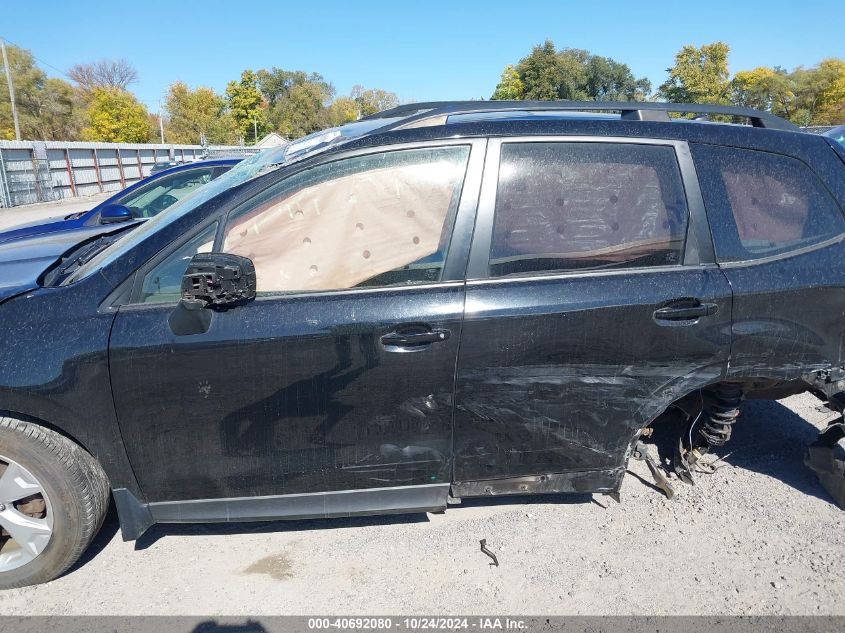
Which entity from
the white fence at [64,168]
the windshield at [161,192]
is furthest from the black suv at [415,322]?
the white fence at [64,168]

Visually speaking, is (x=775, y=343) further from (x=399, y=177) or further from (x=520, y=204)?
(x=399, y=177)

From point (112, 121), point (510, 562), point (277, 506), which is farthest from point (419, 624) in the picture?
point (112, 121)

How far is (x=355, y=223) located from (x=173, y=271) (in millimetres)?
764

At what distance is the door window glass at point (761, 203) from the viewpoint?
2625 millimetres

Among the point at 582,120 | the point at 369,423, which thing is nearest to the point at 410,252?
the point at 369,423

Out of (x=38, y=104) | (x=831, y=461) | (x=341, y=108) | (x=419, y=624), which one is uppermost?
(x=341, y=108)

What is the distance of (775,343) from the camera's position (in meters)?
2.66

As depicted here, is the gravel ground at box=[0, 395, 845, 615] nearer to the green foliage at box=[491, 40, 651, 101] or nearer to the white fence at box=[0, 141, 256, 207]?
the white fence at box=[0, 141, 256, 207]

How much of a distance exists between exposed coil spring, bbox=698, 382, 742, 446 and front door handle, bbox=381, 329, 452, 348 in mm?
1554

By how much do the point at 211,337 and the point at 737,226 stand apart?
7.48 ft

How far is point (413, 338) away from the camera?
2.40 metres

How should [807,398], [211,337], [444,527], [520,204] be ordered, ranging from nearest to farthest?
[211,337], [520,204], [444,527], [807,398]

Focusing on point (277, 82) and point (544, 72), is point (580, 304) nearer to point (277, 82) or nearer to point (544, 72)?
point (544, 72)

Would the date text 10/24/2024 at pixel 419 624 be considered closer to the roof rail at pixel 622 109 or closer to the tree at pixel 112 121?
the roof rail at pixel 622 109
